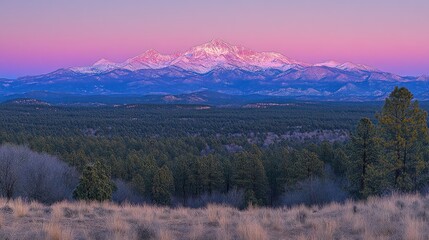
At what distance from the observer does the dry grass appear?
8375 millimetres

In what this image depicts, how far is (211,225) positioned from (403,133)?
15213 mm

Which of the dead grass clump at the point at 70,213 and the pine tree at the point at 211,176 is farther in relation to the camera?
the pine tree at the point at 211,176

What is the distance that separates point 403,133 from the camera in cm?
2200

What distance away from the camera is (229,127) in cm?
9862

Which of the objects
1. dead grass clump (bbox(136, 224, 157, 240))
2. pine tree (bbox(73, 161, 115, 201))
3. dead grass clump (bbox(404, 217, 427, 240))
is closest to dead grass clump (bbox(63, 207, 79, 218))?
dead grass clump (bbox(136, 224, 157, 240))

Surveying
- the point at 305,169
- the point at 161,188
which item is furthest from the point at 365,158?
the point at 161,188

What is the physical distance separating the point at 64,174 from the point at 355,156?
2174cm

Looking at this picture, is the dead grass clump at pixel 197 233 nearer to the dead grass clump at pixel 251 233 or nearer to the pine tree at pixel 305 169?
the dead grass clump at pixel 251 233

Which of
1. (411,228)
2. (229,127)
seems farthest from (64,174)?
(229,127)

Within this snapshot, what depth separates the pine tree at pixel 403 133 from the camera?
21.9 metres

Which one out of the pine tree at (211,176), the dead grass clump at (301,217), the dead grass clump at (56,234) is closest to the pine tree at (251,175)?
the pine tree at (211,176)

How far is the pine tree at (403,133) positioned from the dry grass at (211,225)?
33.6 ft

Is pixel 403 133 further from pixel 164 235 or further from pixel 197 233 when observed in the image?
pixel 164 235

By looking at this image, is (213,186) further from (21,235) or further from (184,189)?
(21,235)
